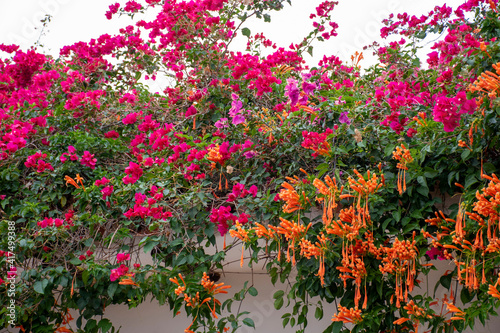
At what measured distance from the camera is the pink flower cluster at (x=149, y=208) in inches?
100

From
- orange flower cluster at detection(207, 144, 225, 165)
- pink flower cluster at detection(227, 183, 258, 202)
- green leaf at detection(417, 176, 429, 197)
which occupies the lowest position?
green leaf at detection(417, 176, 429, 197)

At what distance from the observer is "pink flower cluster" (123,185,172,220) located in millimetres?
2543

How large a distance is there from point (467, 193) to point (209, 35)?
2143 millimetres

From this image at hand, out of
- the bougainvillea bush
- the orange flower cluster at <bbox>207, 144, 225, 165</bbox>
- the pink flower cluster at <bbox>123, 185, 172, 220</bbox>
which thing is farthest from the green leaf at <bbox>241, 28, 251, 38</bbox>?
the pink flower cluster at <bbox>123, 185, 172, 220</bbox>

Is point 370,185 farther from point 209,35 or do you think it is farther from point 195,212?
point 209,35

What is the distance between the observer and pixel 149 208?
2.58 m

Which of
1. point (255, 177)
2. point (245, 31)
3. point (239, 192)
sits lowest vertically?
point (239, 192)

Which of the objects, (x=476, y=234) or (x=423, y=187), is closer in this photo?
(x=476, y=234)

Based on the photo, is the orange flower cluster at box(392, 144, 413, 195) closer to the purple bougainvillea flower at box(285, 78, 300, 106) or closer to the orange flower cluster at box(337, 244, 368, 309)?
the orange flower cluster at box(337, 244, 368, 309)

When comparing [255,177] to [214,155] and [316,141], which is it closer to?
[214,155]

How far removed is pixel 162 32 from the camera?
3830 mm

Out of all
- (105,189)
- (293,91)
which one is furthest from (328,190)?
(105,189)

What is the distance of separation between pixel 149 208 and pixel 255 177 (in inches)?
25.6

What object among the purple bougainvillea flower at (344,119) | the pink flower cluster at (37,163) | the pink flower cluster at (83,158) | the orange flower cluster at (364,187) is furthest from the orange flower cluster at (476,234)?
the pink flower cluster at (37,163)
